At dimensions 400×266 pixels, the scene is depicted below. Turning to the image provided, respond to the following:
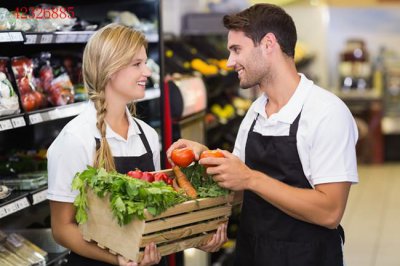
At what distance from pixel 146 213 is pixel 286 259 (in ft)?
2.19

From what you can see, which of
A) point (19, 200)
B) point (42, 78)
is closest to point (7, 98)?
point (19, 200)

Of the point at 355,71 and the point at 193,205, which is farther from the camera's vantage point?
the point at 355,71

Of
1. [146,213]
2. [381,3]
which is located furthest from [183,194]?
[381,3]

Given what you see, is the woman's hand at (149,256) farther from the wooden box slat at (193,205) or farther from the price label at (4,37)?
the price label at (4,37)

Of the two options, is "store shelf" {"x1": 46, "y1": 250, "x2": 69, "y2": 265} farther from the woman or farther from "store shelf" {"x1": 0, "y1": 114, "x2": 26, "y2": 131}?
the woman

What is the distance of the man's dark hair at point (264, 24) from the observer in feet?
9.48

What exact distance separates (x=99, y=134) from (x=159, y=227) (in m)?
0.52

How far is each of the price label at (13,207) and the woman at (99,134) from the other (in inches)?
22.0

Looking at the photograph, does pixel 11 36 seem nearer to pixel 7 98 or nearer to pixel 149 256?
pixel 7 98

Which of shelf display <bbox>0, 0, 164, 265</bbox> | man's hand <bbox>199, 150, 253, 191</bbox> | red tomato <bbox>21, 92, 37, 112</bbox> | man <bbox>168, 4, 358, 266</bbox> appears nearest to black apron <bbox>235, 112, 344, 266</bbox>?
man <bbox>168, 4, 358, 266</bbox>

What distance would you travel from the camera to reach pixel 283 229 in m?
2.90

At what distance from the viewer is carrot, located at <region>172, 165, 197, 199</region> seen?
109 inches

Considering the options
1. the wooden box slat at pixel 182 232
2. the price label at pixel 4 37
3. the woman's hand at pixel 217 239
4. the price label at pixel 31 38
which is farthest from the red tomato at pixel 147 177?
the price label at pixel 31 38

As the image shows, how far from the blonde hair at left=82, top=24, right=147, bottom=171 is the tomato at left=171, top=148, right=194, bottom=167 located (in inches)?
9.4
